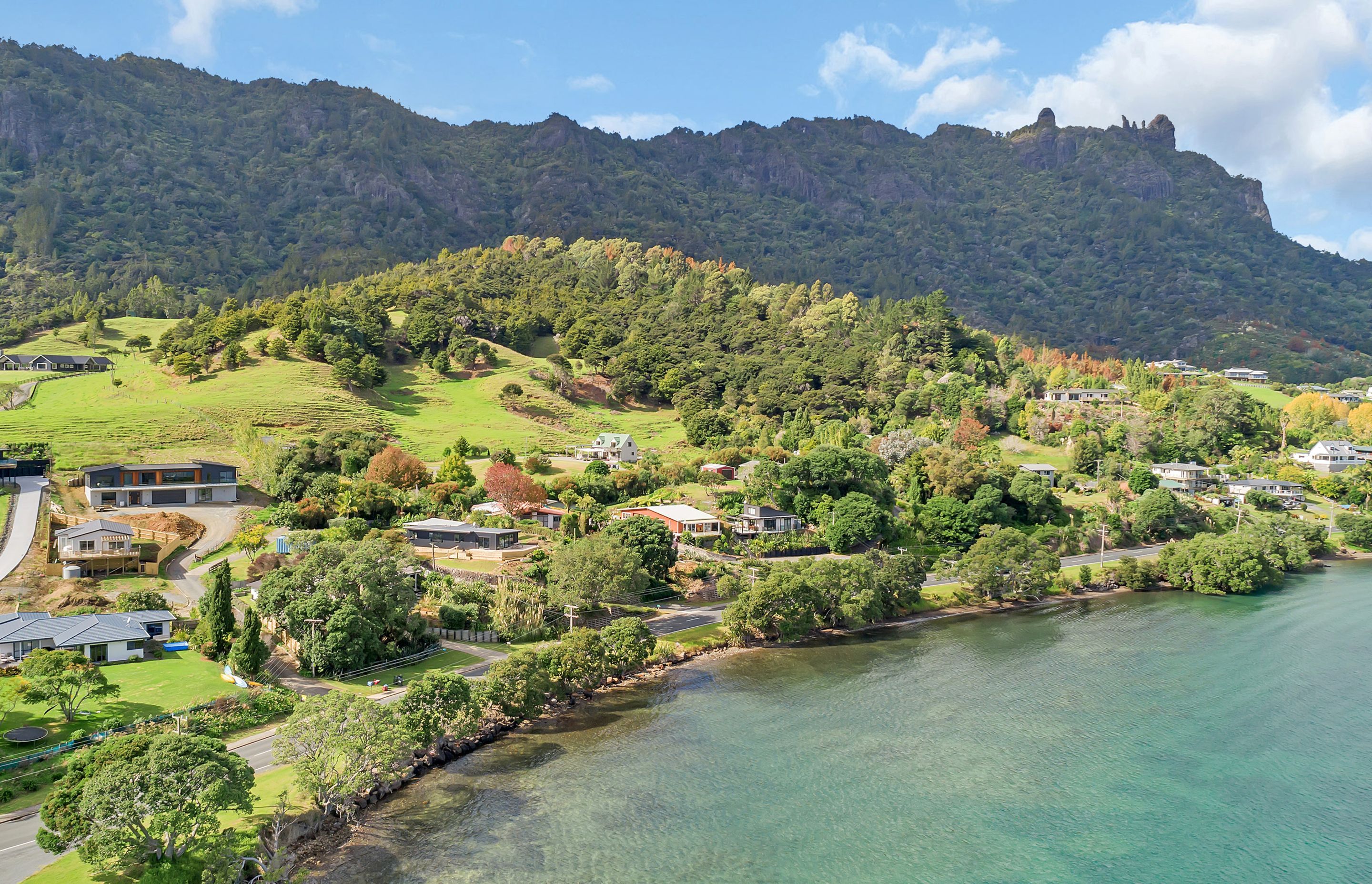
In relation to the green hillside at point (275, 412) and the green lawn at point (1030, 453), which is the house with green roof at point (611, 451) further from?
the green lawn at point (1030, 453)

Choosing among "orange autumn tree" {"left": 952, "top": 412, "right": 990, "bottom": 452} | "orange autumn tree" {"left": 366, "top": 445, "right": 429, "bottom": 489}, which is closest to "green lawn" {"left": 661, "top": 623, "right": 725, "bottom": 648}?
"orange autumn tree" {"left": 366, "top": 445, "right": 429, "bottom": 489}

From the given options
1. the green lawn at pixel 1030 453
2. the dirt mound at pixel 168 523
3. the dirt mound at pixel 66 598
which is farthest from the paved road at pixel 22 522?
the green lawn at pixel 1030 453

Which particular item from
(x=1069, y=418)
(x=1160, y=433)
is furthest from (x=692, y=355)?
(x=1160, y=433)

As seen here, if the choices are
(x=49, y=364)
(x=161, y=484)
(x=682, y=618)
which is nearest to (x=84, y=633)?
(x=161, y=484)

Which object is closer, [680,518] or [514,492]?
[514,492]

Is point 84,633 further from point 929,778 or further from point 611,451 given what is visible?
point 611,451

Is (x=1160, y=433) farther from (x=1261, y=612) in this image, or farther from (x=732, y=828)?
(x=732, y=828)
